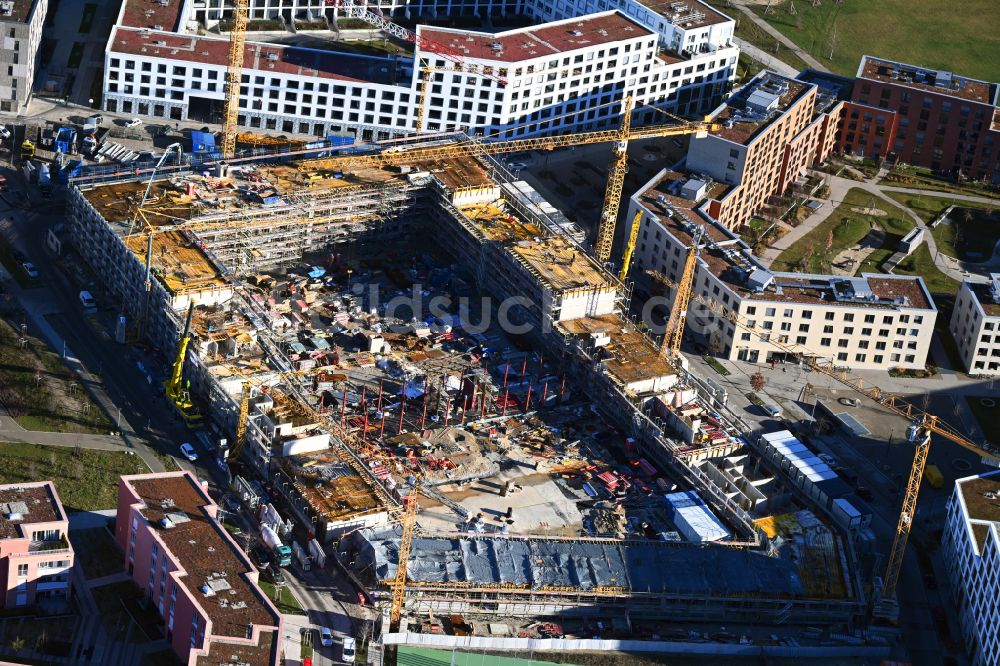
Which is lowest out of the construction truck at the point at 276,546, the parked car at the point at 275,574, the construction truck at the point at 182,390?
the parked car at the point at 275,574

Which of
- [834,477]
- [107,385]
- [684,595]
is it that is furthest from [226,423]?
[834,477]

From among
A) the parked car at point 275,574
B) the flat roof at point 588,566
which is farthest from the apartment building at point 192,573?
the flat roof at point 588,566

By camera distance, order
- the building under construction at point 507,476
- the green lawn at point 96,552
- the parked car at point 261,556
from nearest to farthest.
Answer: the green lawn at point 96,552, the parked car at point 261,556, the building under construction at point 507,476

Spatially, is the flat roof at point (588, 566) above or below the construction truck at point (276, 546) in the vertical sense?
above

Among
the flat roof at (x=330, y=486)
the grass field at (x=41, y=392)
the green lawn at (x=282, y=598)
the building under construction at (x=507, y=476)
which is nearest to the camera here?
the green lawn at (x=282, y=598)

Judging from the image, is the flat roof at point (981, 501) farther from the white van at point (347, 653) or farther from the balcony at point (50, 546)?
the balcony at point (50, 546)

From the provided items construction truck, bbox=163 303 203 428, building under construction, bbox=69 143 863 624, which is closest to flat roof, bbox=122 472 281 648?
building under construction, bbox=69 143 863 624

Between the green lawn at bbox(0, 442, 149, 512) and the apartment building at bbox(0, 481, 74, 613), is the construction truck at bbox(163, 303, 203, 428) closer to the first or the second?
the green lawn at bbox(0, 442, 149, 512)
